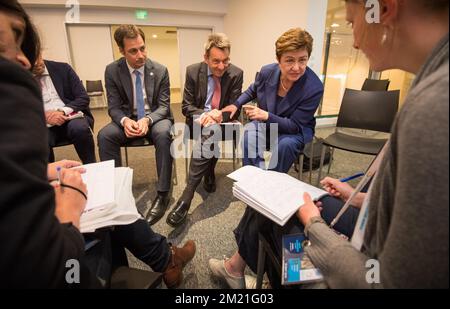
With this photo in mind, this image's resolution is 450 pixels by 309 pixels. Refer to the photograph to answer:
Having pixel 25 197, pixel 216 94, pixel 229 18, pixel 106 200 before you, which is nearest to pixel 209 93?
pixel 216 94

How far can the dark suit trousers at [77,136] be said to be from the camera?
1.85 m

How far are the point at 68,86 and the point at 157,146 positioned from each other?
3.20 feet

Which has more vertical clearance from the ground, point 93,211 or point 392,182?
point 392,182

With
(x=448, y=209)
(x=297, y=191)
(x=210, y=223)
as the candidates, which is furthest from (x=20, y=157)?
(x=210, y=223)

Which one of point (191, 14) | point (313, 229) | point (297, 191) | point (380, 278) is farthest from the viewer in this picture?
point (191, 14)

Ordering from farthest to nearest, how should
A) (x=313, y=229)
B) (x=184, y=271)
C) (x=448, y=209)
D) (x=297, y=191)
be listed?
(x=184, y=271) → (x=297, y=191) → (x=313, y=229) → (x=448, y=209)

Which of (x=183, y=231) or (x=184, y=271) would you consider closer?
(x=184, y=271)

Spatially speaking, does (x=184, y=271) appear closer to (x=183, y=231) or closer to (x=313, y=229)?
(x=183, y=231)

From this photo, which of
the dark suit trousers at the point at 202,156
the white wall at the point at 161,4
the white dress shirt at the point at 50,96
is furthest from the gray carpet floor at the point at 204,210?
the white wall at the point at 161,4

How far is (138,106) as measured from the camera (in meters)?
2.07

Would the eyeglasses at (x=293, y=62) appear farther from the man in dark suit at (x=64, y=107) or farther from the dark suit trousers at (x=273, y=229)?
the man in dark suit at (x=64, y=107)

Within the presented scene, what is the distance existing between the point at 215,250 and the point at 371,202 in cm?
112

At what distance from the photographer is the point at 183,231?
5.32 feet

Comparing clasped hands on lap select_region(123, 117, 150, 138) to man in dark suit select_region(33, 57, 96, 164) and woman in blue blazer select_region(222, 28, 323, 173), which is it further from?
woman in blue blazer select_region(222, 28, 323, 173)
